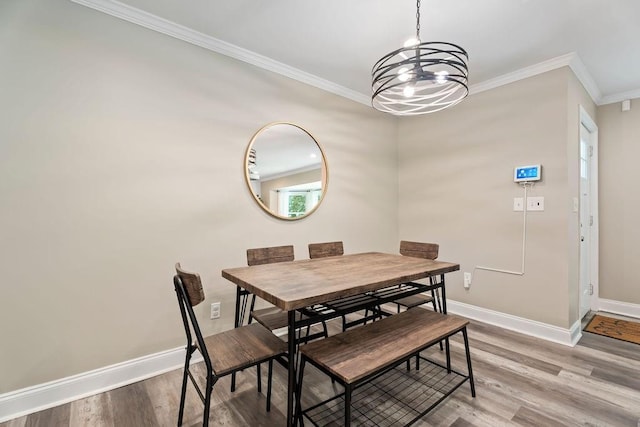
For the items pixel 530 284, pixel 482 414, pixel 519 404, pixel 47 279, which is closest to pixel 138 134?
pixel 47 279

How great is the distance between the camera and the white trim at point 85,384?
1.62 metres

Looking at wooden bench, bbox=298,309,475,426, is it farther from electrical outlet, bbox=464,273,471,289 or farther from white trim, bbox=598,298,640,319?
white trim, bbox=598,298,640,319

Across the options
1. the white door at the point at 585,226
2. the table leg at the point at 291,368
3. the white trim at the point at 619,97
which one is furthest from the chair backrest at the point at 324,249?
the white trim at the point at 619,97

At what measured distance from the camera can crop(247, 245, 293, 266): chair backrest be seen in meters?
2.14

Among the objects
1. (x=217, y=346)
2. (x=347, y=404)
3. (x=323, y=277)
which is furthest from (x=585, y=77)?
(x=217, y=346)

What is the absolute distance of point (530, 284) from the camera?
2.75 metres

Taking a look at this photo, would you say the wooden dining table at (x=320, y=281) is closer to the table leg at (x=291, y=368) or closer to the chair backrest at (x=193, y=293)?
the table leg at (x=291, y=368)

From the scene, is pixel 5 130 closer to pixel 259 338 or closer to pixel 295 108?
pixel 259 338

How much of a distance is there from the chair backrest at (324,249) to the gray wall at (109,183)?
457mm

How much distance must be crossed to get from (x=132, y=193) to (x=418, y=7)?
229cm

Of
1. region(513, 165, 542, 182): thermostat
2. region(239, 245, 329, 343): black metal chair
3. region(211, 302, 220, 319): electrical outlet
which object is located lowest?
region(211, 302, 220, 319): electrical outlet

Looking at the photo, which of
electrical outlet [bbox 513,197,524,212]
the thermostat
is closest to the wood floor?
electrical outlet [bbox 513,197,524,212]

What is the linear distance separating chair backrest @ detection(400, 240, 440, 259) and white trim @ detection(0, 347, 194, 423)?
80.9 inches

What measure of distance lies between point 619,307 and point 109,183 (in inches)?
202
